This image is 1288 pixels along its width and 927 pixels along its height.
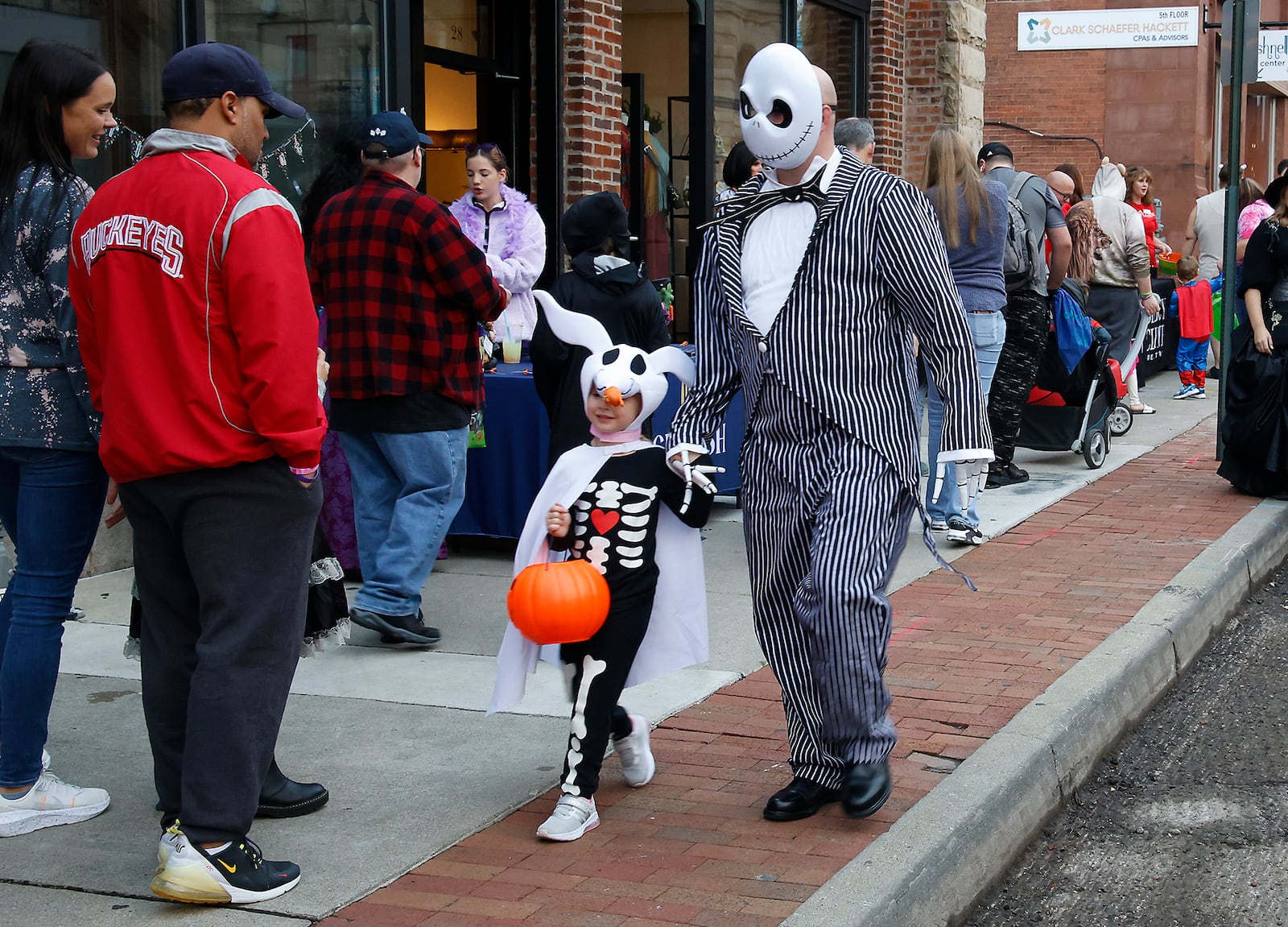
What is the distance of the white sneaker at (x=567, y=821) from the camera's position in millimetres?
3863

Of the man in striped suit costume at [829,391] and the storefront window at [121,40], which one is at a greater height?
the storefront window at [121,40]

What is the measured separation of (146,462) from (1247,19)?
8355mm

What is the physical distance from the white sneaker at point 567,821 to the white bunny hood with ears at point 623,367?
3.18 feet

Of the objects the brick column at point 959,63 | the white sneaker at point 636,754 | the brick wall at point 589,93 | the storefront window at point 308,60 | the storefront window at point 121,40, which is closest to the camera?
the white sneaker at point 636,754

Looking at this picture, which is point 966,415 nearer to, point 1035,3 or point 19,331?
point 19,331

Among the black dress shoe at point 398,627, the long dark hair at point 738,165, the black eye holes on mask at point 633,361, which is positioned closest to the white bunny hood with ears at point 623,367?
the black eye holes on mask at point 633,361

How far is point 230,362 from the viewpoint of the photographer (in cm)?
341

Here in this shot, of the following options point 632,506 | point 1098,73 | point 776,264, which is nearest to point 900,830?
point 632,506

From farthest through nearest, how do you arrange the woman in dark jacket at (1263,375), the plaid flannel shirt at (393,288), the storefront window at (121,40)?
1. the woman in dark jacket at (1263,375)
2. the storefront window at (121,40)
3. the plaid flannel shirt at (393,288)

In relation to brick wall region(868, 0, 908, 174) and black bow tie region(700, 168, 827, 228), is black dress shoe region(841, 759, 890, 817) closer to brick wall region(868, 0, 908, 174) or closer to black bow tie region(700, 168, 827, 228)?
black bow tie region(700, 168, 827, 228)

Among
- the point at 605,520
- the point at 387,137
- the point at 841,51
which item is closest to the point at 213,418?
the point at 605,520

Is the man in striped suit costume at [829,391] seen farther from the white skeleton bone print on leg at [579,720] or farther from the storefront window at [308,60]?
the storefront window at [308,60]

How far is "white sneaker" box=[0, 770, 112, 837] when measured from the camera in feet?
12.9

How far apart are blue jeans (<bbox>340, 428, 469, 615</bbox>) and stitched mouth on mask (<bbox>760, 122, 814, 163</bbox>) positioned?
234 centimetres
